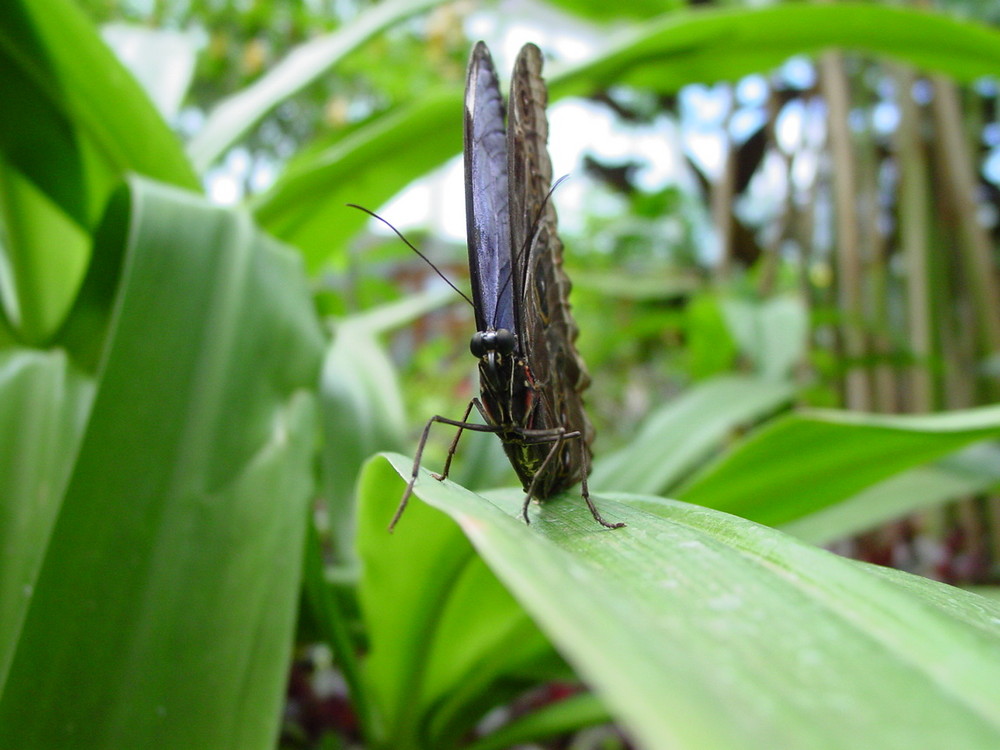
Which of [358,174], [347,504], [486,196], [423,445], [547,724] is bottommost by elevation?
[547,724]

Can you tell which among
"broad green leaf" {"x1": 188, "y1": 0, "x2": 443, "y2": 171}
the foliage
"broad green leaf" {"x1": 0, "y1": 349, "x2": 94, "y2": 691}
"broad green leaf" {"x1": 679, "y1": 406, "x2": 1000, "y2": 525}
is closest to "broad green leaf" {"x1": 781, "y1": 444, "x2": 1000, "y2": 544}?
the foliage

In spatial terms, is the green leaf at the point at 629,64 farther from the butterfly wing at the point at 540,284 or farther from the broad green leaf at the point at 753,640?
the broad green leaf at the point at 753,640

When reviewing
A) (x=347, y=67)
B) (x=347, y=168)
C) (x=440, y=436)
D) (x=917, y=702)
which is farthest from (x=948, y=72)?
(x=440, y=436)

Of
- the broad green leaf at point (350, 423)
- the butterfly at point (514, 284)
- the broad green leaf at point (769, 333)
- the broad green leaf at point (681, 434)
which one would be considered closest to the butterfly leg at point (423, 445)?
the butterfly at point (514, 284)

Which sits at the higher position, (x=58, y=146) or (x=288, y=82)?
(x=288, y=82)

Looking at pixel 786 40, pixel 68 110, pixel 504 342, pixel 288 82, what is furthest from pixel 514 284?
pixel 786 40

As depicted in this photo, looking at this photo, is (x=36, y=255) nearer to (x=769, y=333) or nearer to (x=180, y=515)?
(x=180, y=515)

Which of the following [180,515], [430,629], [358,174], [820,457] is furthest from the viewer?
[358,174]
